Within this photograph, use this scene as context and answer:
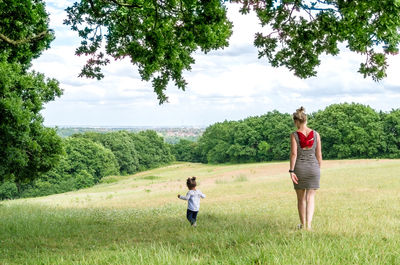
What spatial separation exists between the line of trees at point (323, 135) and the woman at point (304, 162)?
74.5 metres

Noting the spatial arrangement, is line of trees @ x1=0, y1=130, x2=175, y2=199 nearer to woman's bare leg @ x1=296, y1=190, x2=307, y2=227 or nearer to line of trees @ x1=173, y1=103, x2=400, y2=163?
line of trees @ x1=173, y1=103, x2=400, y2=163

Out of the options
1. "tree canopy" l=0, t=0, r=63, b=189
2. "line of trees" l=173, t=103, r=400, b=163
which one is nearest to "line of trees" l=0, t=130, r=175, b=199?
"line of trees" l=173, t=103, r=400, b=163

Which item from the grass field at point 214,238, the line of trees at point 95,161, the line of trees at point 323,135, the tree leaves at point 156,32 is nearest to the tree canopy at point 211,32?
the tree leaves at point 156,32

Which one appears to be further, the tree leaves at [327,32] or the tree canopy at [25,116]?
the tree canopy at [25,116]

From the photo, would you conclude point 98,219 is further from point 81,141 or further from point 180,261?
point 81,141

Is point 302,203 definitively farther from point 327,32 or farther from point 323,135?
point 323,135

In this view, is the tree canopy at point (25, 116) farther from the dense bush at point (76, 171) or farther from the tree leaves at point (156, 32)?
the dense bush at point (76, 171)

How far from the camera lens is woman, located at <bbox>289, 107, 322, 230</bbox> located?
8336 mm

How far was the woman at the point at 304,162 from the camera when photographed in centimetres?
834

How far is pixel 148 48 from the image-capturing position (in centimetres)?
1122

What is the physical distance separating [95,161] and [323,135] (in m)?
49.4

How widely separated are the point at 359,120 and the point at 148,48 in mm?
81870

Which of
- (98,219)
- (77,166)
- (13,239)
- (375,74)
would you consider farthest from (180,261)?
(77,166)

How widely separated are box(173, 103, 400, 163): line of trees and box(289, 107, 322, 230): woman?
7453 cm
